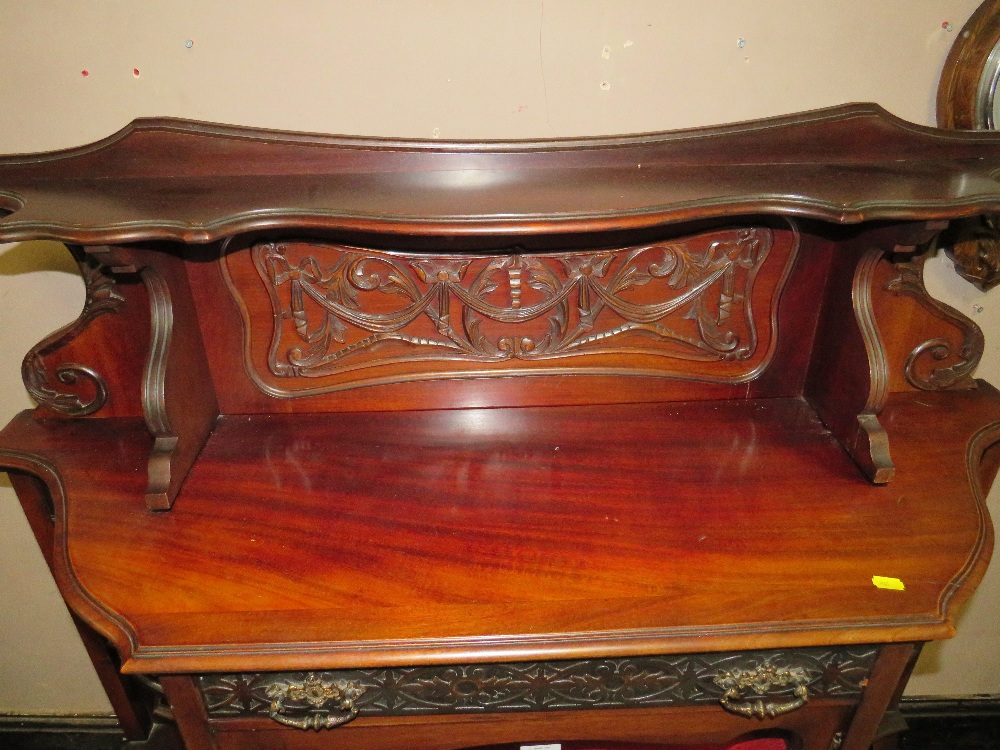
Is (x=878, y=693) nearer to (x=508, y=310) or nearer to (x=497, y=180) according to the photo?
(x=508, y=310)

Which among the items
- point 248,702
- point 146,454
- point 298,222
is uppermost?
point 298,222

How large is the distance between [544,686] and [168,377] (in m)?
0.62

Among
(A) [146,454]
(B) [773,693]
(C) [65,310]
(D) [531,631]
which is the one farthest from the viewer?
(C) [65,310]

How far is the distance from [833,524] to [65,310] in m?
1.18

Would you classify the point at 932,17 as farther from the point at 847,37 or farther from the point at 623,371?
the point at 623,371

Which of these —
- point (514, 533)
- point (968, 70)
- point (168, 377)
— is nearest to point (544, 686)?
point (514, 533)

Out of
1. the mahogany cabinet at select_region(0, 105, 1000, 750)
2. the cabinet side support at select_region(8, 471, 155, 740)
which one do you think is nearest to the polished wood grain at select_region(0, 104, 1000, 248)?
the mahogany cabinet at select_region(0, 105, 1000, 750)

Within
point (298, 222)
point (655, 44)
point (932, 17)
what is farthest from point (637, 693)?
point (932, 17)

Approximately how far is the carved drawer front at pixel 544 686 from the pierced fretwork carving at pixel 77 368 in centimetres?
47

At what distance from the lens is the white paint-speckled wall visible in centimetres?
97

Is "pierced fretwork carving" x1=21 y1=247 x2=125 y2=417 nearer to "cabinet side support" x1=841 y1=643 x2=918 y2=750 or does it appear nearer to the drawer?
the drawer

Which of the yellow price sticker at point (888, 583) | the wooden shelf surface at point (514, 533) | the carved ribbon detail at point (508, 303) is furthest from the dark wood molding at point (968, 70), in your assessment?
the yellow price sticker at point (888, 583)

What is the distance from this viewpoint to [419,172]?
97 cm

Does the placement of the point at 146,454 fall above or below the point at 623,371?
below
